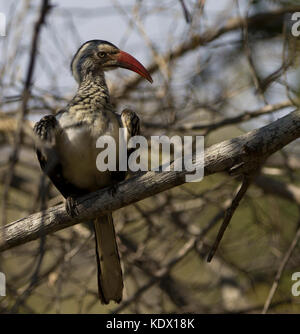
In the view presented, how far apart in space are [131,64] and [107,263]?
1356 mm

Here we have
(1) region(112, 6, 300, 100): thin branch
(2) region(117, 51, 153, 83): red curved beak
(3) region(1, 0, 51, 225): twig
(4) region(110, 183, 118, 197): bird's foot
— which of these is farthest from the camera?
(1) region(112, 6, 300, 100): thin branch

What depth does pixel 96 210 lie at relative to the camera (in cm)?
286

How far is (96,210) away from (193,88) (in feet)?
6.59

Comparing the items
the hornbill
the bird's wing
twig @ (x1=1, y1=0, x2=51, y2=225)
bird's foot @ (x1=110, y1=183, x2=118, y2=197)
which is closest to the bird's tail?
the hornbill

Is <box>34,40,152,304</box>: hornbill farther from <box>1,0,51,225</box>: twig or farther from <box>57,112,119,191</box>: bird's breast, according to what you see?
<box>1,0,51,225</box>: twig

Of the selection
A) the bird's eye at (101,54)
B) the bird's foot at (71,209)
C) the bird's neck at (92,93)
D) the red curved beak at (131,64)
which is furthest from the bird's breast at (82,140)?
the bird's eye at (101,54)

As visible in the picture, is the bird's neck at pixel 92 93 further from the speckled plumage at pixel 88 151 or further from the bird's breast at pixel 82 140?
the bird's breast at pixel 82 140

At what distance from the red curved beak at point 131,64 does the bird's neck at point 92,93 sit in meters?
0.16

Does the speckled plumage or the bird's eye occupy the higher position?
the bird's eye

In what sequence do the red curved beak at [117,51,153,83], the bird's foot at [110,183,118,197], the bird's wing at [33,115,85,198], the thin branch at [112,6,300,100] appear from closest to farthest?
the bird's foot at [110,183,118,197] → the bird's wing at [33,115,85,198] → the red curved beak at [117,51,153,83] → the thin branch at [112,6,300,100]

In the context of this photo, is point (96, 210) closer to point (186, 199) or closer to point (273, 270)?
point (186, 199)

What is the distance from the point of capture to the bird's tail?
319 cm

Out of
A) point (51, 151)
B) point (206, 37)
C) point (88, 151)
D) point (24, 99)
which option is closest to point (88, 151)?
point (88, 151)

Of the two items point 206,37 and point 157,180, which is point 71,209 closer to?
point 157,180
